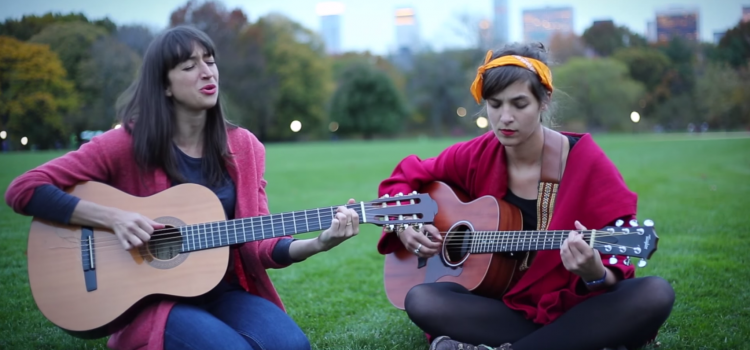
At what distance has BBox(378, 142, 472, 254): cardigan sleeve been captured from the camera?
3930 millimetres

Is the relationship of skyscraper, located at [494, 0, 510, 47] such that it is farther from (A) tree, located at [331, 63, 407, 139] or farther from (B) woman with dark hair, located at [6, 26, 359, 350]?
(B) woman with dark hair, located at [6, 26, 359, 350]

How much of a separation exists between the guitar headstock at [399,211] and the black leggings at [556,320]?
1.37ft

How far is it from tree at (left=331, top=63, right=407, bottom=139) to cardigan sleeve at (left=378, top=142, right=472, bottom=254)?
160 ft

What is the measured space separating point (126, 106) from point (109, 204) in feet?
1.99

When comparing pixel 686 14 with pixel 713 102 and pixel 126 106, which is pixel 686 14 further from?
pixel 126 106

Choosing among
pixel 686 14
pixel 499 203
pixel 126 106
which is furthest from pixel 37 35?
pixel 686 14

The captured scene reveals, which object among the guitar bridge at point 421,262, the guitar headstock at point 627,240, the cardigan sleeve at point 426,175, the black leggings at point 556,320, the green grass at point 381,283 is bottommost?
the green grass at point 381,283

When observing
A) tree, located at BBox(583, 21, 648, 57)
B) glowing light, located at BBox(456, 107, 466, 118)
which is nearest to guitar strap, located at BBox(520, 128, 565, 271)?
tree, located at BBox(583, 21, 648, 57)

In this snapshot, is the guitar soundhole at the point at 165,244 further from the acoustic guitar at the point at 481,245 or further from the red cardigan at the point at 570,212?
the red cardigan at the point at 570,212

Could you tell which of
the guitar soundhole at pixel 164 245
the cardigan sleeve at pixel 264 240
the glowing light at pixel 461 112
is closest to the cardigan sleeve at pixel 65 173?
the guitar soundhole at pixel 164 245

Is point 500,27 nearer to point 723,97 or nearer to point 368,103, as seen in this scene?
point 368,103

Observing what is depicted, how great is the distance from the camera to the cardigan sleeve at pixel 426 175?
393cm

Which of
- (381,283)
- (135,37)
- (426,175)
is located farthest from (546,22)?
(426,175)

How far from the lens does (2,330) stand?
405 centimetres
